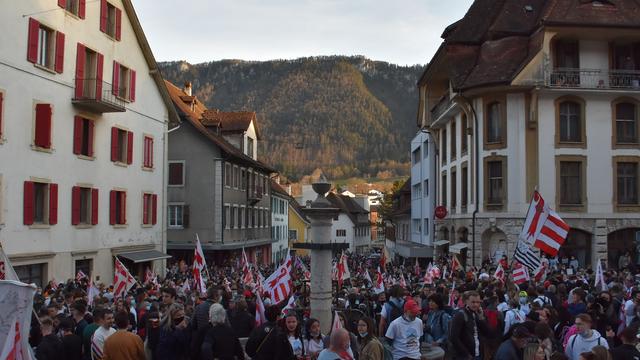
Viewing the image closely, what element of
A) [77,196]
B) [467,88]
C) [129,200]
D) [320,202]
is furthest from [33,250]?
[467,88]

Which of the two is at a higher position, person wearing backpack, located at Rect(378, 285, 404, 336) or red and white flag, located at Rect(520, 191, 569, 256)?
red and white flag, located at Rect(520, 191, 569, 256)

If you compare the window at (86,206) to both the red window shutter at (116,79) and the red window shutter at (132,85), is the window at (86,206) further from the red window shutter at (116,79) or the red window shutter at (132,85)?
the red window shutter at (132,85)

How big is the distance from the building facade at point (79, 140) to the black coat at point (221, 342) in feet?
54.8

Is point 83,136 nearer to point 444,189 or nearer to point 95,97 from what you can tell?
point 95,97

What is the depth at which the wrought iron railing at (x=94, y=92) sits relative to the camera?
2852cm

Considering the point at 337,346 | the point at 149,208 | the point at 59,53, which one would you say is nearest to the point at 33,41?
the point at 59,53

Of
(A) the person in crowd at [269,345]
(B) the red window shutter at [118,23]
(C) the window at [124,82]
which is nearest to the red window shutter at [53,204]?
(C) the window at [124,82]

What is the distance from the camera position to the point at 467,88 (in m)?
32.8

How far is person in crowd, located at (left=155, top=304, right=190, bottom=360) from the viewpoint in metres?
9.96

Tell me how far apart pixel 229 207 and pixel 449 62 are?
686 inches

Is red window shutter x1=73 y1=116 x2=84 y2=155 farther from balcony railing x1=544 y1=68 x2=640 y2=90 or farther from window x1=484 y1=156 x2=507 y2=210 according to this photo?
balcony railing x1=544 y1=68 x2=640 y2=90

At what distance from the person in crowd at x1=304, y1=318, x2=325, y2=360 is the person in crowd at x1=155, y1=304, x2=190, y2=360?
5.66 feet

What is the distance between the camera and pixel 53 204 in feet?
88.6

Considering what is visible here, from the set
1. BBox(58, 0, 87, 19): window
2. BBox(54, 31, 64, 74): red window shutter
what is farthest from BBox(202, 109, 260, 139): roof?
BBox(54, 31, 64, 74): red window shutter
